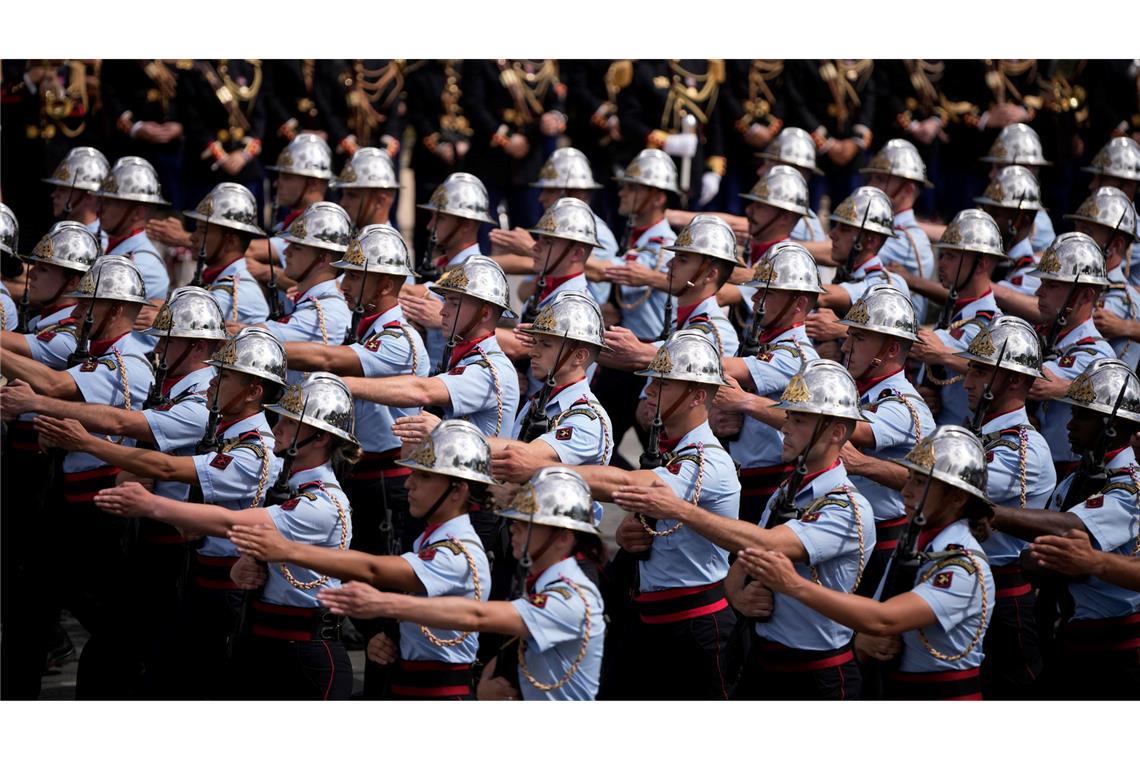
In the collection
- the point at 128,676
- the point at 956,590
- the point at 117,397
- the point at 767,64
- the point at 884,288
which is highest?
the point at 767,64

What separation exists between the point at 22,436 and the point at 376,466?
214cm

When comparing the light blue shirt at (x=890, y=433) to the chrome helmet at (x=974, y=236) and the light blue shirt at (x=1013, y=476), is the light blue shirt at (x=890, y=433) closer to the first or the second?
the light blue shirt at (x=1013, y=476)

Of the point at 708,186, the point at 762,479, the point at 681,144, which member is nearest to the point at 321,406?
the point at 762,479

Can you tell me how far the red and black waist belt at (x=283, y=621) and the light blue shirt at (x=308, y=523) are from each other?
3cm

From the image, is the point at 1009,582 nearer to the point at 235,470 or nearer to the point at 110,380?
the point at 235,470

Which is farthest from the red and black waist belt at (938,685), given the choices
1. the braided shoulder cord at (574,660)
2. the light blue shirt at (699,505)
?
the braided shoulder cord at (574,660)

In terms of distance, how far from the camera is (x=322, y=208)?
35.6ft

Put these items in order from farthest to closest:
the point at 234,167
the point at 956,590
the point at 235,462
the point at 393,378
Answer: the point at 234,167 → the point at 393,378 → the point at 235,462 → the point at 956,590

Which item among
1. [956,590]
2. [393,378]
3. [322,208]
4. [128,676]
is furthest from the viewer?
[322,208]

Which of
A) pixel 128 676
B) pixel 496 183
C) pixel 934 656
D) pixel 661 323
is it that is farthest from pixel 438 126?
pixel 934 656

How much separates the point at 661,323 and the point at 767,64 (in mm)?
6782

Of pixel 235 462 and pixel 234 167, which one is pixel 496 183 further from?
pixel 235 462

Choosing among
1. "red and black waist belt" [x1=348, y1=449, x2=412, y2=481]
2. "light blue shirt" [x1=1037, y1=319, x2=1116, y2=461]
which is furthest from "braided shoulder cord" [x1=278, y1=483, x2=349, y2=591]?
A: "light blue shirt" [x1=1037, y1=319, x2=1116, y2=461]

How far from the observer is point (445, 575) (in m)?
6.83
